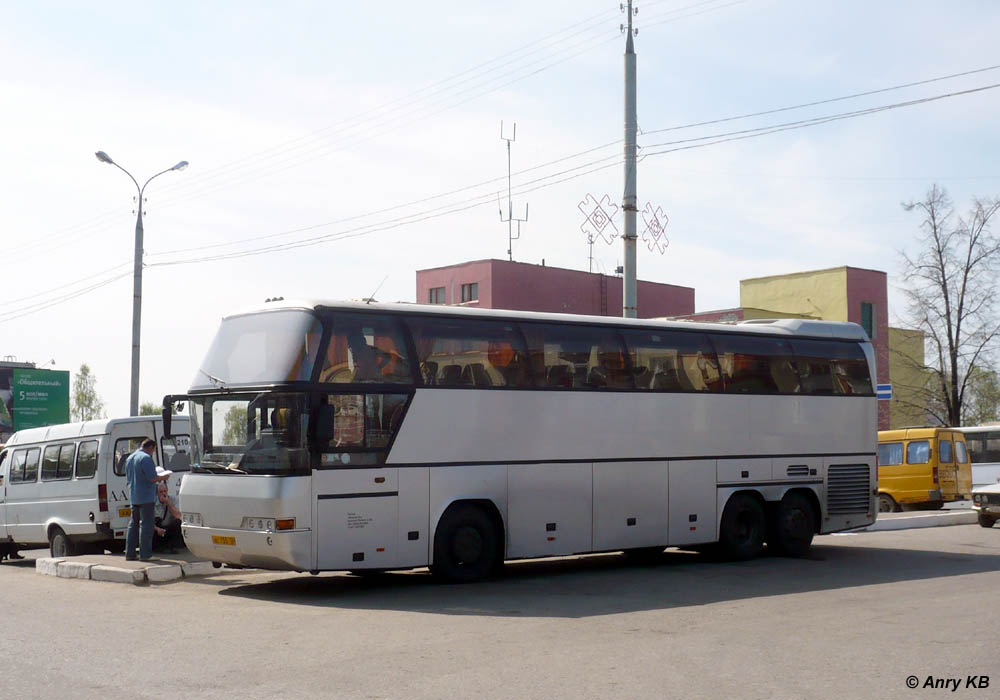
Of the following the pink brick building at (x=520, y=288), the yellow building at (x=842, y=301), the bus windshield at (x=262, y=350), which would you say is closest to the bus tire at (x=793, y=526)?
the bus windshield at (x=262, y=350)

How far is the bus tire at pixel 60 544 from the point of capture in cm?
2036

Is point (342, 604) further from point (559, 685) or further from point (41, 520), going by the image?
point (41, 520)

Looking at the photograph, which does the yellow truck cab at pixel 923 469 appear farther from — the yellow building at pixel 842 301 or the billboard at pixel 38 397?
the billboard at pixel 38 397

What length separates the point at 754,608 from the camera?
12.3 m

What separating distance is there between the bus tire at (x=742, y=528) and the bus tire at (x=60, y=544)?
11237 mm

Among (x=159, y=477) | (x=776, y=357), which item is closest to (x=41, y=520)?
(x=159, y=477)

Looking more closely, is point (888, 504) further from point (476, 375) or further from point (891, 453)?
point (476, 375)

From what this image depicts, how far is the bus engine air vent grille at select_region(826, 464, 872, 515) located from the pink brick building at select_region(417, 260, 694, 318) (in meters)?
34.9

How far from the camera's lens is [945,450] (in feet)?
115

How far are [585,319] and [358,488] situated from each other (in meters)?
4.51

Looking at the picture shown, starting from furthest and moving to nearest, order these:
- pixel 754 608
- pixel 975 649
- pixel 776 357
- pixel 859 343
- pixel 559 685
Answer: pixel 859 343
pixel 776 357
pixel 754 608
pixel 975 649
pixel 559 685

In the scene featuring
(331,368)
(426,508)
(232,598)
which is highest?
(331,368)

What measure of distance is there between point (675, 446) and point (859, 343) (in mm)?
4850

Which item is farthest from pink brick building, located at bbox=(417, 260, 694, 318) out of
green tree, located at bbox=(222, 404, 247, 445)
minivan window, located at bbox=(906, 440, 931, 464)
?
green tree, located at bbox=(222, 404, 247, 445)
